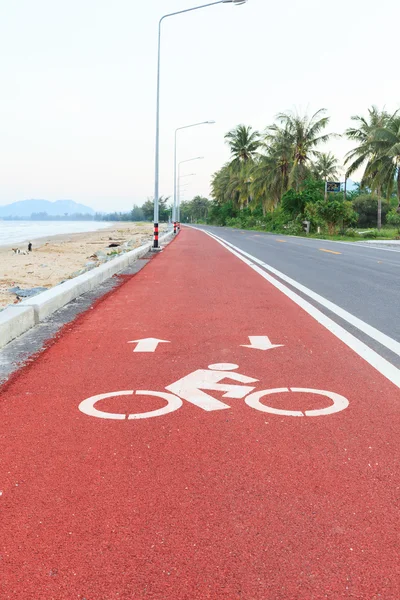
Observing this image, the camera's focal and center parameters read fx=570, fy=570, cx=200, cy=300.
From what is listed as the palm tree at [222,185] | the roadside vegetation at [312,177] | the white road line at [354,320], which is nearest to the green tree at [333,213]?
the roadside vegetation at [312,177]

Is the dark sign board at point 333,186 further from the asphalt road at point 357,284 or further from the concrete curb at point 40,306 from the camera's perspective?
the concrete curb at point 40,306

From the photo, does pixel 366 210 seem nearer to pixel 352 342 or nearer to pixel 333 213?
pixel 333 213

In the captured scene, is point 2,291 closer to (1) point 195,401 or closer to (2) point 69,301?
(2) point 69,301

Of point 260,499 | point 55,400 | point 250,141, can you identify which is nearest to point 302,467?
point 260,499

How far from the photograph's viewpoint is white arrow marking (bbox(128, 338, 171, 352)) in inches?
237

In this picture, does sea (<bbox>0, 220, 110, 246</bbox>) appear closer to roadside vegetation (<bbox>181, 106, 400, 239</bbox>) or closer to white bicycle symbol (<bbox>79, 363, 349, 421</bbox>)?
roadside vegetation (<bbox>181, 106, 400, 239</bbox>)

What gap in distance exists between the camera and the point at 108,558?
234cm

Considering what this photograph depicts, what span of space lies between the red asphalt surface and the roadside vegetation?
1458 inches

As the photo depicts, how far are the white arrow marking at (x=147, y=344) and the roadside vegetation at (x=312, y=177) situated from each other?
1392 inches

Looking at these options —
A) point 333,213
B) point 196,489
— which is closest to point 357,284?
point 196,489

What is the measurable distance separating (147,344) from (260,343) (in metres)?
1.25

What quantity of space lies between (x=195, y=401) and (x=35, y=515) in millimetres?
1814

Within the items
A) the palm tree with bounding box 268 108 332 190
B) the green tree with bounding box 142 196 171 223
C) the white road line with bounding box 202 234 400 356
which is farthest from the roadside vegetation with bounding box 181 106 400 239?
the green tree with bounding box 142 196 171 223

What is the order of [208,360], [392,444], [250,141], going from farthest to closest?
[250,141], [208,360], [392,444]
